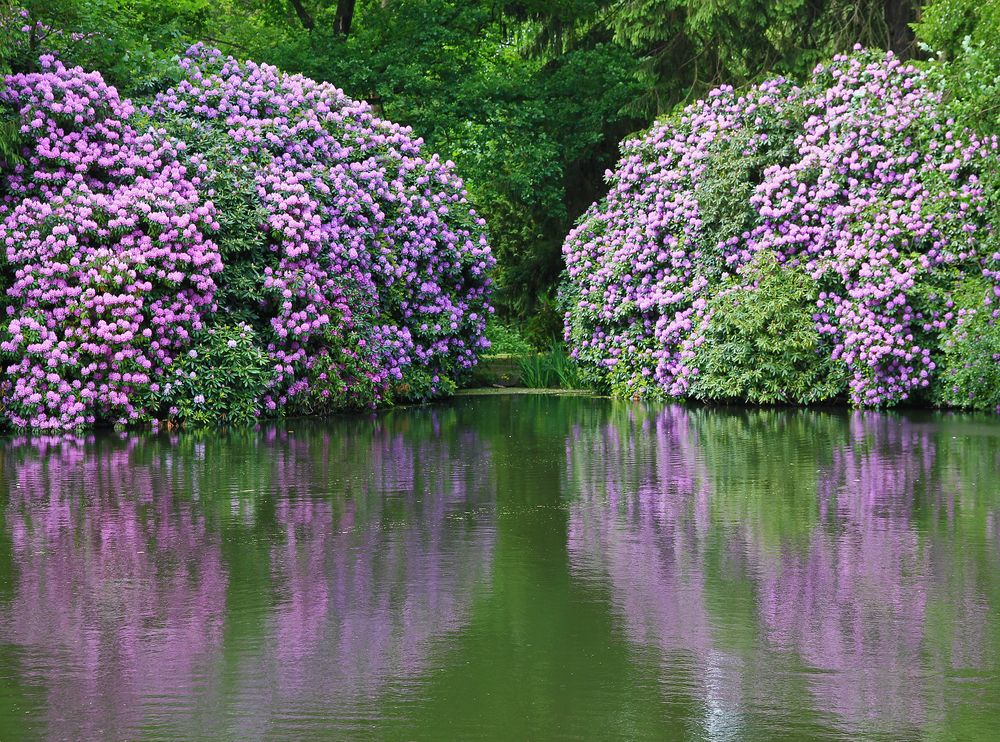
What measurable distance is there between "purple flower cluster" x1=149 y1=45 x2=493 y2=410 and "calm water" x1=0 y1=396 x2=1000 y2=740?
5735 millimetres

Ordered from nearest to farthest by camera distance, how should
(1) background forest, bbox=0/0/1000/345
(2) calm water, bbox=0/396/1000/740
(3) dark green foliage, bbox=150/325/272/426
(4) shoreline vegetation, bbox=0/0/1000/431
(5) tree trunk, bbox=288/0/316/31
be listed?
(2) calm water, bbox=0/396/1000/740 < (4) shoreline vegetation, bbox=0/0/1000/431 < (3) dark green foliage, bbox=150/325/272/426 < (1) background forest, bbox=0/0/1000/345 < (5) tree trunk, bbox=288/0/316/31

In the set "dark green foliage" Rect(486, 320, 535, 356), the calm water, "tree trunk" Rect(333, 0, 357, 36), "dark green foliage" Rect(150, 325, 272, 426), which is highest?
"tree trunk" Rect(333, 0, 357, 36)

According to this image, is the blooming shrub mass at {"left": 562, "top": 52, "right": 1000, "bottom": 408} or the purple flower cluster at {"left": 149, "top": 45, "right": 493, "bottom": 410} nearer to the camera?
the purple flower cluster at {"left": 149, "top": 45, "right": 493, "bottom": 410}

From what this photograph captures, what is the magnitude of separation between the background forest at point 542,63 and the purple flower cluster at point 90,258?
4.87 meters

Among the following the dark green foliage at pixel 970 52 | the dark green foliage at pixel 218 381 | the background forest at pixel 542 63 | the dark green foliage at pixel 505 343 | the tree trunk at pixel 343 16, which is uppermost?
the tree trunk at pixel 343 16

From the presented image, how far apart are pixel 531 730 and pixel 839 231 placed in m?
14.8

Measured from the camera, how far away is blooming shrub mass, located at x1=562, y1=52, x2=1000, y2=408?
16938 millimetres

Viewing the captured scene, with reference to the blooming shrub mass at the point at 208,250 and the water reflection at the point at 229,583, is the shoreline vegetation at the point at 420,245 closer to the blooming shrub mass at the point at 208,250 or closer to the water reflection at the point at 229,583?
the blooming shrub mass at the point at 208,250

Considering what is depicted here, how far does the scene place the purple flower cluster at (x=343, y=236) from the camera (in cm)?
1681

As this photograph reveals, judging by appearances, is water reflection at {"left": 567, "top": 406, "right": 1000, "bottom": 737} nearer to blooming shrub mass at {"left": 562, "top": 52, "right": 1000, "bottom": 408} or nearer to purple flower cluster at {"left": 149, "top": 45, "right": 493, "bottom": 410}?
blooming shrub mass at {"left": 562, "top": 52, "right": 1000, "bottom": 408}

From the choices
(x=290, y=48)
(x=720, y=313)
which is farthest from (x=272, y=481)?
(x=290, y=48)

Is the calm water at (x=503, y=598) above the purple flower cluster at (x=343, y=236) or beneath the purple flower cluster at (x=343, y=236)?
beneath

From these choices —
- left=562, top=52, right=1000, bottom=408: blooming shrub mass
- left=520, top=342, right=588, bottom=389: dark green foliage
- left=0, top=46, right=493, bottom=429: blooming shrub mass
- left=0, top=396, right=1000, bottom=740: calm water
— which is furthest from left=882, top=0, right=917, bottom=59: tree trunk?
left=0, top=396, right=1000, bottom=740: calm water

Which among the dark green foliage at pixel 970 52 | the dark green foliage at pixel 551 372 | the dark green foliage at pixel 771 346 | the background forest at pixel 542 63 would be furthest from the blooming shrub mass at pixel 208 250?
the dark green foliage at pixel 970 52
